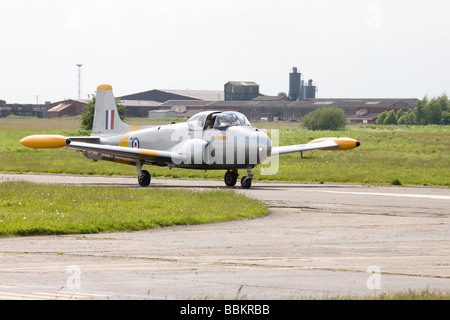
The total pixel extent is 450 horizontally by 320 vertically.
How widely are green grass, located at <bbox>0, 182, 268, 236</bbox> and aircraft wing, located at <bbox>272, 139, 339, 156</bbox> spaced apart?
26.9 feet

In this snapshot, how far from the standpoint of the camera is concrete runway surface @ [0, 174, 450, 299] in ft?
31.5

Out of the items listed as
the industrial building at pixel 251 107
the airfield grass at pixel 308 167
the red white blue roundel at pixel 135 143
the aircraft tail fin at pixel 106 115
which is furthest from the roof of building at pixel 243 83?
the red white blue roundel at pixel 135 143

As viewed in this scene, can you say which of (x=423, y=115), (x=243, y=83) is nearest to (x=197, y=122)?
(x=423, y=115)

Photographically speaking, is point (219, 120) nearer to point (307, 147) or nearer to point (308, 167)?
point (307, 147)

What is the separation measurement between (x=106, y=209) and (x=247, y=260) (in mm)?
7266

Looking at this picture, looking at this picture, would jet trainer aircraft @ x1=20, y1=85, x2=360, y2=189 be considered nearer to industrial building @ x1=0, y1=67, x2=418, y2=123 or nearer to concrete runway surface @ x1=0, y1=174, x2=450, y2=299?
concrete runway surface @ x1=0, y1=174, x2=450, y2=299

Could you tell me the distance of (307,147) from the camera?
3152 cm

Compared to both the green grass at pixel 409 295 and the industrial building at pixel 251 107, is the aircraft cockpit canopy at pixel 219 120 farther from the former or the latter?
the industrial building at pixel 251 107

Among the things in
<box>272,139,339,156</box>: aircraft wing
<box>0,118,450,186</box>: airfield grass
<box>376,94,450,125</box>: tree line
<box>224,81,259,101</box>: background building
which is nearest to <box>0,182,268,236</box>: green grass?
<box>272,139,339,156</box>: aircraft wing

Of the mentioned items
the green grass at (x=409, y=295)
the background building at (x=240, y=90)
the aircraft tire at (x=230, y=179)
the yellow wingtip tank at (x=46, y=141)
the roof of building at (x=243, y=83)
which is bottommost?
the aircraft tire at (x=230, y=179)

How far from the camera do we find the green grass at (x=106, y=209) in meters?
15.8

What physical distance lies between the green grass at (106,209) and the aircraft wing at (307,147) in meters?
8.21

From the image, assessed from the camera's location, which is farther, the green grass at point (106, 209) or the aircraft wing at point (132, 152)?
the aircraft wing at point (132, 152)
